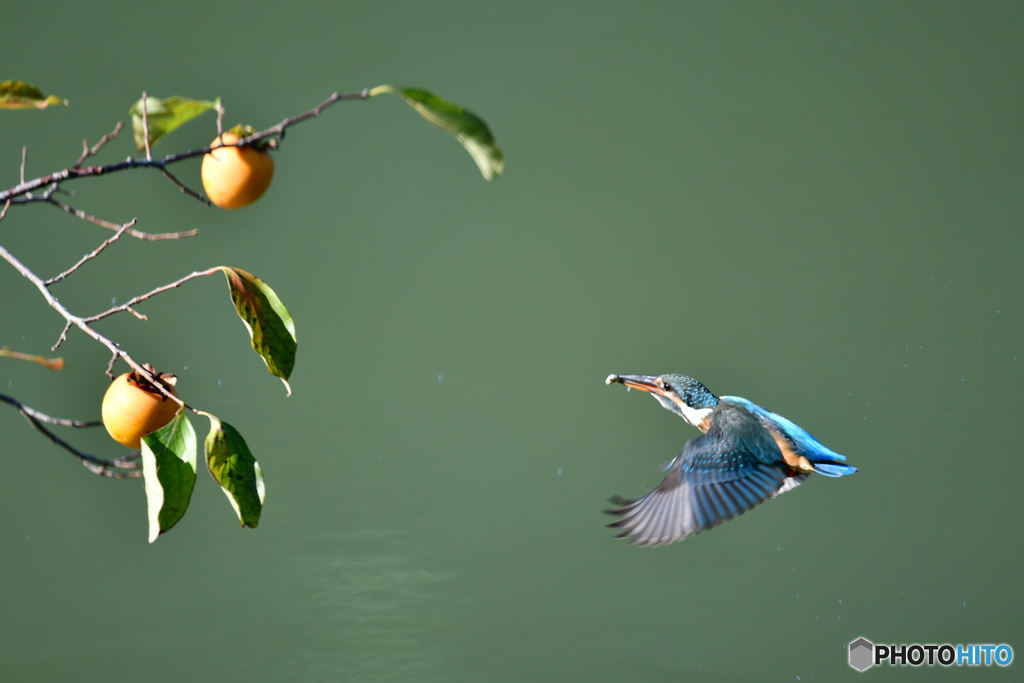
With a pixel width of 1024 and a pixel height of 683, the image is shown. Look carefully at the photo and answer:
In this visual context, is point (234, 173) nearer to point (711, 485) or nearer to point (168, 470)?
point (168, 470)

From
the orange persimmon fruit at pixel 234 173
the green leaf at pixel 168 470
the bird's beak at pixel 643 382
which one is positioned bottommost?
the green leaf at pixel 168 470

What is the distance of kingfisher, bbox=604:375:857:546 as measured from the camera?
4.79 feet

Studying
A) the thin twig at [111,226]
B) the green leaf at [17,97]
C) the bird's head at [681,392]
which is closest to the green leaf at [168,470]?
the thin twig at [111,226]

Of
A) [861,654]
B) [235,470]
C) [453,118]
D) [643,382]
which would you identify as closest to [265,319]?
[235,470]

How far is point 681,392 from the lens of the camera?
68.6 inches

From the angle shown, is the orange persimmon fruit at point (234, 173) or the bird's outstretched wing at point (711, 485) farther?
the bird's outstretched wing at point (711, 485)

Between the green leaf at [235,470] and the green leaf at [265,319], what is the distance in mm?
66

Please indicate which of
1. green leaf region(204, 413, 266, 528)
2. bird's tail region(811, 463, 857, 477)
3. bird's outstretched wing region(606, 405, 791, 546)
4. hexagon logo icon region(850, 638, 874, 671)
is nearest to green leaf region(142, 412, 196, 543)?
green leaf region(204, 413, 266, 528)

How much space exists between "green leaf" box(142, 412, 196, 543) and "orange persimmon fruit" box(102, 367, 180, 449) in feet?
0.22

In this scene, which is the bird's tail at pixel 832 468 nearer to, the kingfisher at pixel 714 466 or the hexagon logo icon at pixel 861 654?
the kingfisher at pixel 714 466

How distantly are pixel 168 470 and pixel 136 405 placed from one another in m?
0.10

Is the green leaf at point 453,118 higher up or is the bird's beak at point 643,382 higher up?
the bird's beak at point 643,382

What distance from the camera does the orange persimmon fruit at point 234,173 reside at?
80 cm

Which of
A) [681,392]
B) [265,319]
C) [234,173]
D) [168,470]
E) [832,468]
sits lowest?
[168,470]
